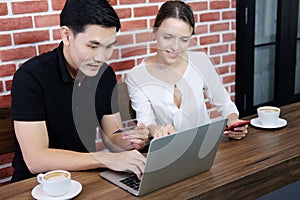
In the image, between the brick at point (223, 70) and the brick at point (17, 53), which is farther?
the brick at point (223, 70)

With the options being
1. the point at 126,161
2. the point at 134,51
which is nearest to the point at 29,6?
the point at 134,51

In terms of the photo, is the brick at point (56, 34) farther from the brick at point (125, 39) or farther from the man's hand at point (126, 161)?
Result: the man's hand at point (126, 161)

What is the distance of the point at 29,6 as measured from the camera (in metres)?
1.91

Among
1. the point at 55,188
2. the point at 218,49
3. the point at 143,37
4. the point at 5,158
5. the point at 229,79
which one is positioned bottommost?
the point at 5,158

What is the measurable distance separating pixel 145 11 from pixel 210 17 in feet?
1.59

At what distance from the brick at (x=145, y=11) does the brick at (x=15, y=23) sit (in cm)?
57

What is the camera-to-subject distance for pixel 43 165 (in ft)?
4.46

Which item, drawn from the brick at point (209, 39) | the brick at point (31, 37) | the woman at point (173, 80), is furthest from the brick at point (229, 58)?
the brick at point (31, 37)

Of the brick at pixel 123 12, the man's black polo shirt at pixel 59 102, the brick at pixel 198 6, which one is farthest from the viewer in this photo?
the brick at pixel 198 6

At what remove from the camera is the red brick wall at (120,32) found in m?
1.53

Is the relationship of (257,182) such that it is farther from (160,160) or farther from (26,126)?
(26,126)

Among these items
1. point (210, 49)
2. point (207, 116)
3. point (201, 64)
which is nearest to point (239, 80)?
point (210, 49)

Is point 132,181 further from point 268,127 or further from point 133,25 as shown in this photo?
point 133,25

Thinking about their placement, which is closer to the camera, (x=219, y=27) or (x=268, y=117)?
(x=268, y=117)
